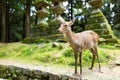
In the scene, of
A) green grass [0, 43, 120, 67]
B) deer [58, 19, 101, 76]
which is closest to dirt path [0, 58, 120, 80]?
deer [58, 19, 101, 76]

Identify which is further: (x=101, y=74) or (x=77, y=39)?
(x=101, y=74)

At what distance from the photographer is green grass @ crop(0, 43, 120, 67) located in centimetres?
872

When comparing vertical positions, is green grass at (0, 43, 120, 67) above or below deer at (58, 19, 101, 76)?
below

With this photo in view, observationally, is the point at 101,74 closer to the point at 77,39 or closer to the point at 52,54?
the point at 77,39

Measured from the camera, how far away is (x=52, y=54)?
376 inches

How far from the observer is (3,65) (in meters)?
8.67

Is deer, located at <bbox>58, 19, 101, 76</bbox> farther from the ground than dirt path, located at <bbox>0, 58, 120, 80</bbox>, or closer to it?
farther from the ground

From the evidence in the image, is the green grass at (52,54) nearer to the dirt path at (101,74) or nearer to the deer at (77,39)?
the dirt path at (101,74)

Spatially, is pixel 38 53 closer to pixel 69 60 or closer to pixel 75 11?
pixel 69 60

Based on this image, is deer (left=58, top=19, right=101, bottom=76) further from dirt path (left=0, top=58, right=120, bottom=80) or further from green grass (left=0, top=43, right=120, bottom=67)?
green grass (left=0, top=43, right=120, bottom=67)

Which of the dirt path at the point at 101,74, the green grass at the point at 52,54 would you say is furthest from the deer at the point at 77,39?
the green grass at the point at 52,54

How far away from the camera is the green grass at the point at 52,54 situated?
8.72 meters

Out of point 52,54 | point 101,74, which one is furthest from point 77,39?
point 52,54

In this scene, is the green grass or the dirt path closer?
the dirt path
